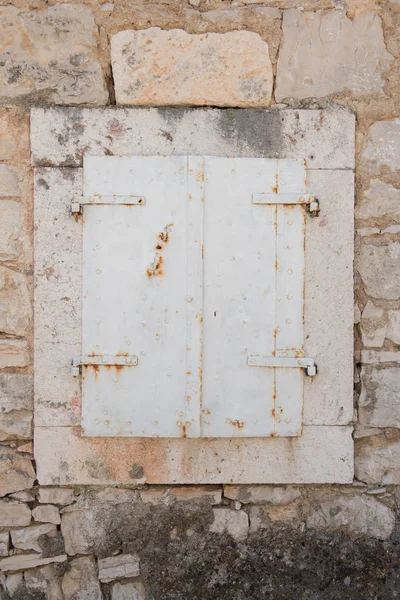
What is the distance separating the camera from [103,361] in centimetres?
284

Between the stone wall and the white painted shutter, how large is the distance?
32cm

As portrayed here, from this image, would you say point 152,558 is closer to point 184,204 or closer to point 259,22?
point 184,204

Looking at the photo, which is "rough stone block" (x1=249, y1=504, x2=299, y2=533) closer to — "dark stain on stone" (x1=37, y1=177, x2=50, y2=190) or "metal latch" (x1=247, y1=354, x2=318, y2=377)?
"metal latch" (x1=247, y1=354, x2=318, y2=377)

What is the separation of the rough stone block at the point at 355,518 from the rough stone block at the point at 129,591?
909 mm

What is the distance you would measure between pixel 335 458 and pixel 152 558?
106cm

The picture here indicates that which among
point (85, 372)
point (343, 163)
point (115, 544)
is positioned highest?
point (343, 163)

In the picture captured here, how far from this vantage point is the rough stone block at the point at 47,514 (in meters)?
2.95

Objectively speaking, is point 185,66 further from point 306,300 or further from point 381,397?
point 381,397

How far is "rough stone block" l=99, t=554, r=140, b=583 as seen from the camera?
2.93 metres

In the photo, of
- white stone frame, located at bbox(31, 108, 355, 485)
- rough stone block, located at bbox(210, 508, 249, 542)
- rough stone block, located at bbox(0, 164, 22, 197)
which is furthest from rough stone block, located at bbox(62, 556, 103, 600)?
rough stone block, located at bbox(0, 164, 22, 197)

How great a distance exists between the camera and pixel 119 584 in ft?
9.66

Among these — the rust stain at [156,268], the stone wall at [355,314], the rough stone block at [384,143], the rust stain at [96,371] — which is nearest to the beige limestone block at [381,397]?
A: the stone wall at [355,314]

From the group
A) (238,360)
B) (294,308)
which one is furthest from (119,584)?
(294,308)

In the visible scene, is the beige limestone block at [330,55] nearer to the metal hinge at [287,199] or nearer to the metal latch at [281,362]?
the metal hinge at [287,199]
